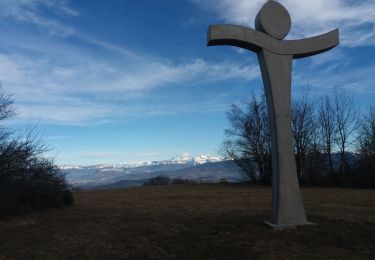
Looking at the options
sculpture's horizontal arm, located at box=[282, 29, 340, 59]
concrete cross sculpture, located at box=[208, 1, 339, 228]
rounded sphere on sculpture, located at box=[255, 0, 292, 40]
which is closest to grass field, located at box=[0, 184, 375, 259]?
concrete cross sculpture, located at box=[208, 1, 339, 228]

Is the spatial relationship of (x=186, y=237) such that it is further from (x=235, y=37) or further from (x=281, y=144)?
(x=235, y=37)

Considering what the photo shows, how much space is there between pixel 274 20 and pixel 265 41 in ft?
1.78

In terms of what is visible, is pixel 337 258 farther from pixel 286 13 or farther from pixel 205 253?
pixel 286 13

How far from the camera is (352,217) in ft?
39.2

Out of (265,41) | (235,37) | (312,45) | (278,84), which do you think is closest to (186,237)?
(278,84)

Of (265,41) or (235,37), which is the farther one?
(265,41)

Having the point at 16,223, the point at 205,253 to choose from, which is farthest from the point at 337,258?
the point at 16,223

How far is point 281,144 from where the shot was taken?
10.2 m

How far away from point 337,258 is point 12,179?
938 centimetres

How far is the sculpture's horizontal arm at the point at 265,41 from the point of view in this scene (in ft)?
32.6

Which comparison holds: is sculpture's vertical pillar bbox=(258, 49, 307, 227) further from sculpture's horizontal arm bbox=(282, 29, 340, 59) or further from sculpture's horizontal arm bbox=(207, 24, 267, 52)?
sculpture's horizontal arm bbox=(282, 29, 340, 59)

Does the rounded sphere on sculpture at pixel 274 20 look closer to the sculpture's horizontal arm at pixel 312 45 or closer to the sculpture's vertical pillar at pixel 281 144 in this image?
the sculpture's horizontal arm at pixel 312 45

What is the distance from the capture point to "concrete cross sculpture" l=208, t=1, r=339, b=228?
10.1 meters

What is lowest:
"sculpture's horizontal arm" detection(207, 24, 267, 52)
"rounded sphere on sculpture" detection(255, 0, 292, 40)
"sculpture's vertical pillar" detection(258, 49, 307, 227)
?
"sculpture's vertical pillar" detection(258, 49, 307, 227)
